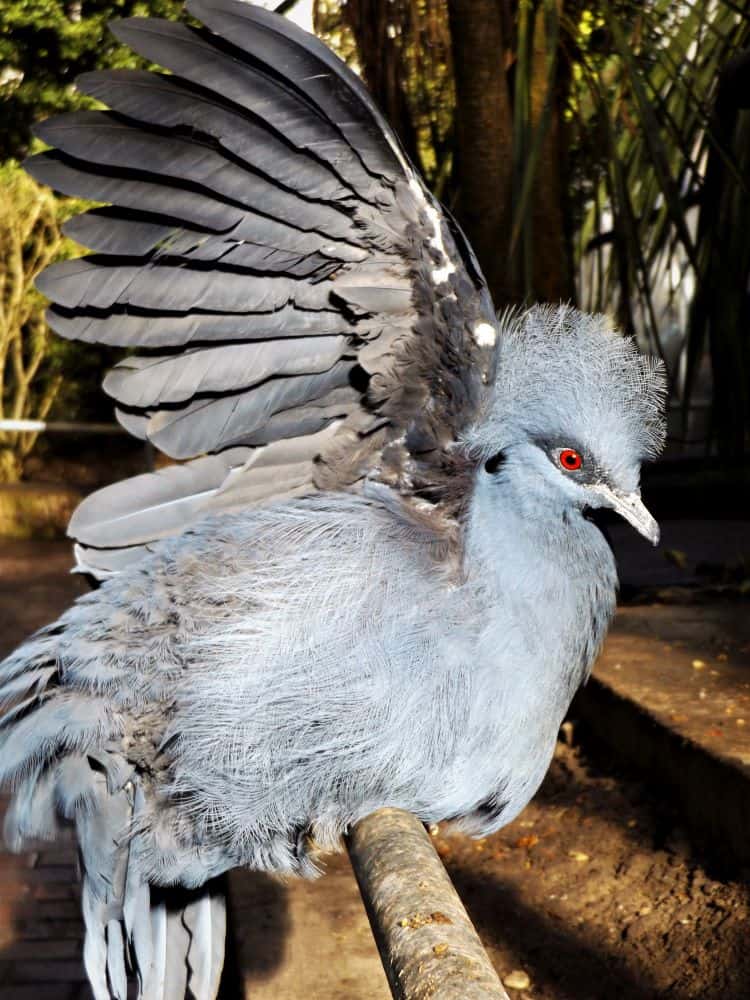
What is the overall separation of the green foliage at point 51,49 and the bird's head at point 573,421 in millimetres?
7195

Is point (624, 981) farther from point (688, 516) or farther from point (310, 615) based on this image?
point (688, 516)

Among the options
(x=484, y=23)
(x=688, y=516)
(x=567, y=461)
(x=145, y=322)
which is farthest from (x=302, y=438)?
(x=688, y=516)

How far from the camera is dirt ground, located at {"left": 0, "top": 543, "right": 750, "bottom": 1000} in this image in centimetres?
274

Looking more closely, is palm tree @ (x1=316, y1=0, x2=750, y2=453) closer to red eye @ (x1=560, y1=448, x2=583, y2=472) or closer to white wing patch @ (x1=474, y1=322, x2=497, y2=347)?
white wing patch @ (x1=474, y1=322, x2=497, y2=347)

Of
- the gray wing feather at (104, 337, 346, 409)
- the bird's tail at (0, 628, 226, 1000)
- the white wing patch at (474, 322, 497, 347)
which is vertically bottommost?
the bird's tail at (0, 628, 226, 1000)

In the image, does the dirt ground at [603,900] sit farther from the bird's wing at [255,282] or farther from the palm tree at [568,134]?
the palm tree at [568,134]

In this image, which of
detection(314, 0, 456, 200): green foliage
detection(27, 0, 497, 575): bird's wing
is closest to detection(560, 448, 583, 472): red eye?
detection(27, 0, 497, 575): bird's wing

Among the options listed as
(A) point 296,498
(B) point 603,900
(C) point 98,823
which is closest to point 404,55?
(A) point 296,498

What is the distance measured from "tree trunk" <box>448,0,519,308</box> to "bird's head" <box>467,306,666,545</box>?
5.80 ft

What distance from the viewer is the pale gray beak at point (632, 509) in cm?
218

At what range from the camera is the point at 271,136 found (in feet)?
7.34

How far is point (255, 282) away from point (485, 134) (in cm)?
222

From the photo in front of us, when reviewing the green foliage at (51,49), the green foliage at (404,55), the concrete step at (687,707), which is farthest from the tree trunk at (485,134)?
the green foliage at (51,49)

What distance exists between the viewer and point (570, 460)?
220 cm
